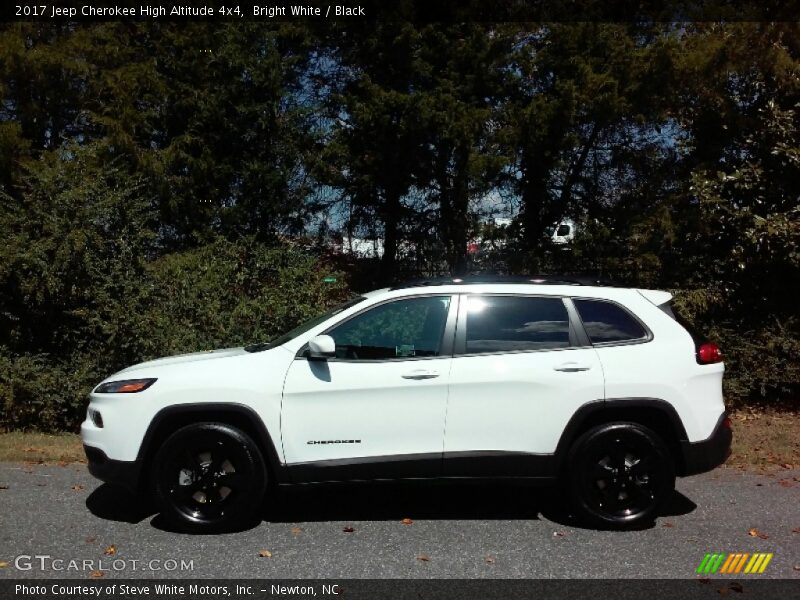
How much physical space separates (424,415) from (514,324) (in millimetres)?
938

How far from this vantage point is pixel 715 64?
10.7 meters

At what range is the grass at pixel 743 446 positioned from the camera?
287 inches

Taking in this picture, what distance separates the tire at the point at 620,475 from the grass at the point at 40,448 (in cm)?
490

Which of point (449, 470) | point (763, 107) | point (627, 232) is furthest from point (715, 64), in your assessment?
point (449, 470)

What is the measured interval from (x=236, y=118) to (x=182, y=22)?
2.03 metres

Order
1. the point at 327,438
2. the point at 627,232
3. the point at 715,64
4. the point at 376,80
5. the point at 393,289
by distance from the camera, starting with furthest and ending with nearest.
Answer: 1. the point at 376,80
2. the point at 627,232
3. the point at 715,64
4. the point at 393,289
5. the point at 327,438

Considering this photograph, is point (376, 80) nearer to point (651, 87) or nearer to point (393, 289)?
point (651, 87)

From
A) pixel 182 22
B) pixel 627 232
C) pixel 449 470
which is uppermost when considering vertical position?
pixel 182 22

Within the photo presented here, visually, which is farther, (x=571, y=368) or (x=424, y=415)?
(x=571, y=368)

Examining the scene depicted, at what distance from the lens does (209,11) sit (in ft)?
42.7

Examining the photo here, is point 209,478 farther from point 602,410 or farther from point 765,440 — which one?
point 765,440
